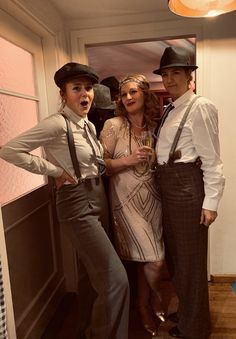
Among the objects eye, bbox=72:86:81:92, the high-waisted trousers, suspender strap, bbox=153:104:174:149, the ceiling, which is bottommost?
the high-waisted trousers

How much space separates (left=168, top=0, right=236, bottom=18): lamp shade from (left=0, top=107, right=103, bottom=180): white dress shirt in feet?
2.02

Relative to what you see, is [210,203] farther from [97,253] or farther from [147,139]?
[97,253]

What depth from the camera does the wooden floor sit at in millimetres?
1657

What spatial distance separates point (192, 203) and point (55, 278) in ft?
3.54

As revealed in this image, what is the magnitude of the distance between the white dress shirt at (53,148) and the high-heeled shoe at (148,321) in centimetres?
92

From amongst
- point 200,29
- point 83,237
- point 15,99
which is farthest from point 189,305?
point 200,29

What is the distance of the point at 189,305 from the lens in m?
1.56

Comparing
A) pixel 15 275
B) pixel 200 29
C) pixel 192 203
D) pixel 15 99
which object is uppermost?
pixel 200 29

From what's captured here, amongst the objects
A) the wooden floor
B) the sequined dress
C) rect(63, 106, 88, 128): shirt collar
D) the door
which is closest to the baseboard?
the wooden floor

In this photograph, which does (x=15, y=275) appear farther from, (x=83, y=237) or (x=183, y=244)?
(x=183, y=244)

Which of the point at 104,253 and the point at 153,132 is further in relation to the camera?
the point at 153,132

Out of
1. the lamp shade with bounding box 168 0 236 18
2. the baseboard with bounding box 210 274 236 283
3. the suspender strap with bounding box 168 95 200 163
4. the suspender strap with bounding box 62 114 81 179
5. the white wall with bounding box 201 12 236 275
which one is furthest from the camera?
the baseboard with bounding box 210 274 236 283

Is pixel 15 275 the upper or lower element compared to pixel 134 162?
lower

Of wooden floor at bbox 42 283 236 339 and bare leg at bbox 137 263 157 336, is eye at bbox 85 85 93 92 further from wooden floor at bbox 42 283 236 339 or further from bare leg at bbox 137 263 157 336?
wooden floor at bbox 42 283 236 339
